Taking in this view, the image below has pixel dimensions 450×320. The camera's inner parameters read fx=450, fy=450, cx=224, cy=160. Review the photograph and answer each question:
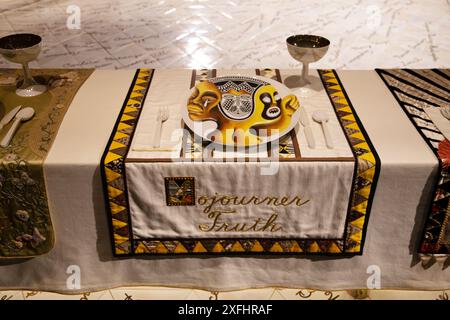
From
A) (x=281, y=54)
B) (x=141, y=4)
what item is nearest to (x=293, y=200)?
(x=281, y=54)

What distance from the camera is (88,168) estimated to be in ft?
3.15

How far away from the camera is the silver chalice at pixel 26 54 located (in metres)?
1.12

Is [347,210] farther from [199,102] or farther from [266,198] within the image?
[199,102]

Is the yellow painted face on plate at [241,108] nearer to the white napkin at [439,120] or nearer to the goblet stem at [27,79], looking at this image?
the white napkin at [439,120]

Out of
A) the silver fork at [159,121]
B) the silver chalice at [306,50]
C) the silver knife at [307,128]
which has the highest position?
the silver chalice at [306,50]

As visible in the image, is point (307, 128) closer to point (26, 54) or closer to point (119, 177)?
point (119, 177)

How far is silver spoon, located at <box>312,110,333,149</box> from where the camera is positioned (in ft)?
3.30

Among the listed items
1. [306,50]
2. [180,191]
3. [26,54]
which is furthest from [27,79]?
[306,50]

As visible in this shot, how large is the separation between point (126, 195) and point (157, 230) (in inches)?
4.6

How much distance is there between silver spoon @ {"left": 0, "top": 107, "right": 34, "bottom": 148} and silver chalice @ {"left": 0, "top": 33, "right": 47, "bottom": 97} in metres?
0.12

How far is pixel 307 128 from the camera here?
1040 millimetres

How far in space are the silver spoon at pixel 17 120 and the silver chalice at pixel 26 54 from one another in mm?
116

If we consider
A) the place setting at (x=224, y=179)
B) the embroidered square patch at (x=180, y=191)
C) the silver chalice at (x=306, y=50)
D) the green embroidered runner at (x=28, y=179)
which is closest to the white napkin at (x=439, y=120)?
the place setting at (x=224, y=179)

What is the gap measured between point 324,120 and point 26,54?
750 mm
